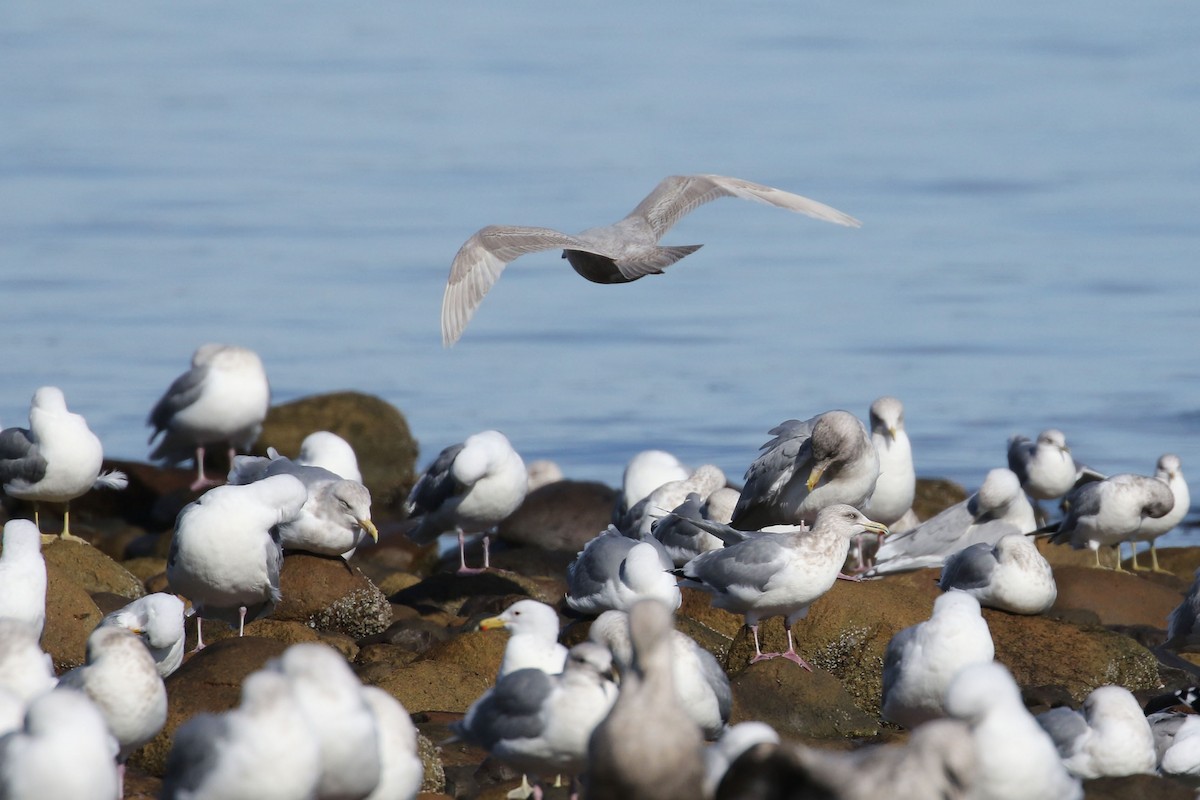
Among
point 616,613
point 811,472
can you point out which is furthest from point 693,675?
point 811,472

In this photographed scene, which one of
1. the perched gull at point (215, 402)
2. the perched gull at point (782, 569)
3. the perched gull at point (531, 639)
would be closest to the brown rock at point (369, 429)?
the perched gull at point (215, 402)

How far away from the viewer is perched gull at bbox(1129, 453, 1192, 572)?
1442 cm

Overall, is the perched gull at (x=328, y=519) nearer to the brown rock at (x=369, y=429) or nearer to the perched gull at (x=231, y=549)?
the perched gull at (x=231, y=549)

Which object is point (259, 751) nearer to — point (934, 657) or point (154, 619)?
point (154, 619)

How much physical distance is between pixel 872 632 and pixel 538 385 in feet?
45.8

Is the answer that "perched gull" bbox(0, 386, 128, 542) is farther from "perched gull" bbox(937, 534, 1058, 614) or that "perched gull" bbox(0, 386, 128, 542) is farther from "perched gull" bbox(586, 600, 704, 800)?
"perched gull" bbox(586, 600, 704, 800)

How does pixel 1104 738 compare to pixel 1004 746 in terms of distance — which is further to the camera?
pixel 1104 738

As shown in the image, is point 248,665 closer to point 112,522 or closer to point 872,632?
point 872,632

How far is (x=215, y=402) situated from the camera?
16.1 meters

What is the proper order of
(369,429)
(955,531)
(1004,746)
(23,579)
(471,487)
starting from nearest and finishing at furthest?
1. (1004,746)
2. (23,579)
3. (471,487)
4. (955,531)
5. (369,429)

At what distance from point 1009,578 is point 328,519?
3.79 metres

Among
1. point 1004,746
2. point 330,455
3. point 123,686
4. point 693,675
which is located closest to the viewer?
point 1004,746

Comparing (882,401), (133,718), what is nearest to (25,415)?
(882,401)

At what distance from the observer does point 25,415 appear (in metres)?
21.7
